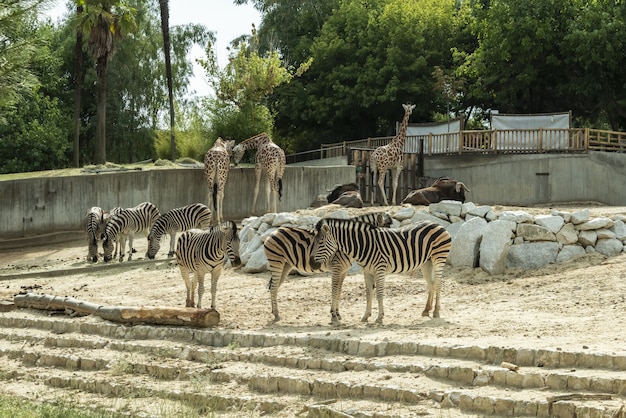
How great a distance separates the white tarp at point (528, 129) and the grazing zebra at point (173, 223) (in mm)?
15631

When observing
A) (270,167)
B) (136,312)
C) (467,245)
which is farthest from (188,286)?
(270,167)

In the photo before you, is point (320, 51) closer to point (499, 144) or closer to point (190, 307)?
point (499, 144)

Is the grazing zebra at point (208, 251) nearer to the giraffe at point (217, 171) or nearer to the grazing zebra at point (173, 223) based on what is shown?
the grazing zebra at point (173, 223)

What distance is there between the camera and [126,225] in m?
27.7

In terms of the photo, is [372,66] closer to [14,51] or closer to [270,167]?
[270,167]

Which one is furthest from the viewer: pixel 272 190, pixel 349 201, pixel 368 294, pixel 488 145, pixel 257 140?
pixel 488 145

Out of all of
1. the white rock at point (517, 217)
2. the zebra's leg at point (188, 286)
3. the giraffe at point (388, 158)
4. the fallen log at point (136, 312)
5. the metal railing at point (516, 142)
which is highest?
the metal railing at point (516, 142)

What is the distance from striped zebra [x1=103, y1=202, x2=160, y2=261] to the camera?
89.6 feet

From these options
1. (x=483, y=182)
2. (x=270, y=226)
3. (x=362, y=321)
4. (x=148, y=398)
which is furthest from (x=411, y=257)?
(x=483, y=182)

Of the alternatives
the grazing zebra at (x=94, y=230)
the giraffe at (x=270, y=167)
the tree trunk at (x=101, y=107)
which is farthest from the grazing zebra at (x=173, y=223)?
the tree trunk at (x=101, y=107)

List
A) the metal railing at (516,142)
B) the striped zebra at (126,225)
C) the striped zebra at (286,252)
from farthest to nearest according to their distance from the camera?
1. the metal railing at (516,142)
2. the striped zebra at (126,225)
3. the striped zebra at (286,252)

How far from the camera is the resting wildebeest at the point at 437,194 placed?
28531 millimetres

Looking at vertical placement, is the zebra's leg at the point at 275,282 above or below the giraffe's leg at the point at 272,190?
below

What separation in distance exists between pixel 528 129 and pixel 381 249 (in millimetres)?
23069
